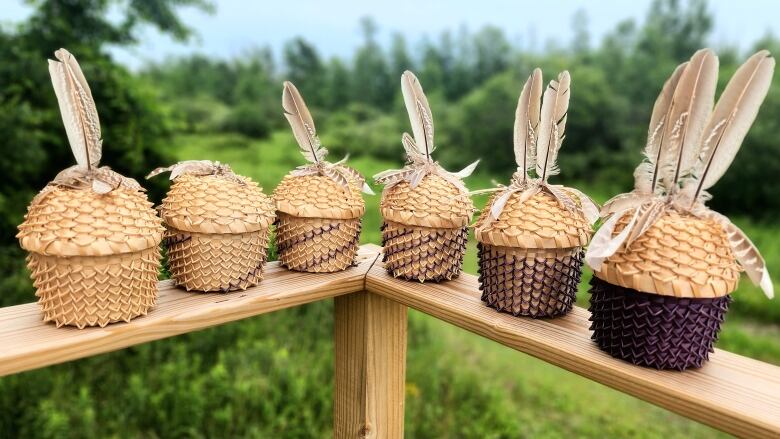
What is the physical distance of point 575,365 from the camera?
695 mm

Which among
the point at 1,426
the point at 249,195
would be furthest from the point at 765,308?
the point at 1,426

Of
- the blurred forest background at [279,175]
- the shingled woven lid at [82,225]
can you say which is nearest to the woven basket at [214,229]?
the shingled woven lid at [82,225]

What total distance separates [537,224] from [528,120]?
15cm

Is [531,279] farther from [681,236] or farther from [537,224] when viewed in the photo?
[681,236]

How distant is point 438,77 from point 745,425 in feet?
19.9

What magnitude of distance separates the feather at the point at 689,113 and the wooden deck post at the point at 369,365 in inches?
23.5

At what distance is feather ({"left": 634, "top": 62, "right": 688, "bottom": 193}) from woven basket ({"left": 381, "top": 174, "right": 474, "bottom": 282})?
302 millimetres

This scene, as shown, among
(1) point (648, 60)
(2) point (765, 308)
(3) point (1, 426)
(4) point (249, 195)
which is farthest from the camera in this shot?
(1) point (648, 60)

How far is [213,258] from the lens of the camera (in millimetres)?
835

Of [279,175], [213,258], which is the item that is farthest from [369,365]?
[279,175]

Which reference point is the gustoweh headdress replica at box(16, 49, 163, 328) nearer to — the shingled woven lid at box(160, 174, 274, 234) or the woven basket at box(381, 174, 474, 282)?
the shingled woven lid at box(160, 174, 274, 234)

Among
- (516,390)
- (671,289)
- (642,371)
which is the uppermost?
(671,289)

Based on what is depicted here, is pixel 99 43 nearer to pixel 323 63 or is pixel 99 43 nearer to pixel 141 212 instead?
pixel 141 212

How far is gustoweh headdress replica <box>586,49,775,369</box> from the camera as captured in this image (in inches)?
23.8
